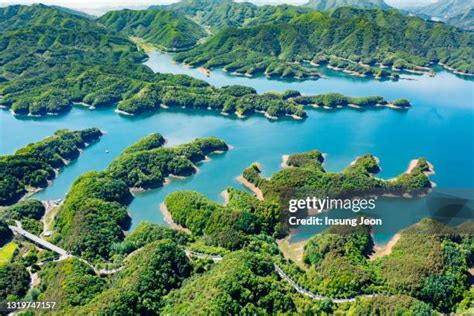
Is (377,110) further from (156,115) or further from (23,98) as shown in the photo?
(23,98)

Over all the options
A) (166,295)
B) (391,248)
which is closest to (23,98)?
(166,295)

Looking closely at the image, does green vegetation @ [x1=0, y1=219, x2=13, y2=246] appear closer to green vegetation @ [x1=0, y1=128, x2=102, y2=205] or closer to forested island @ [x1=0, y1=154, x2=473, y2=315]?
forested island @ [x1=0, y1=154, x2=473, y2=315]

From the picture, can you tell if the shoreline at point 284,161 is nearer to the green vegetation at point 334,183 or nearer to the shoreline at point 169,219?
the green vegetation at point 334,183

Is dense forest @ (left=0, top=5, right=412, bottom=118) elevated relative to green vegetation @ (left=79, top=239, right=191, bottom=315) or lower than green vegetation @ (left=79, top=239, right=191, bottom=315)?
lower

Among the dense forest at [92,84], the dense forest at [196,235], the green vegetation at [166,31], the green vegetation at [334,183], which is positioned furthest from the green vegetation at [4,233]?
the green vegetation at [166,31]

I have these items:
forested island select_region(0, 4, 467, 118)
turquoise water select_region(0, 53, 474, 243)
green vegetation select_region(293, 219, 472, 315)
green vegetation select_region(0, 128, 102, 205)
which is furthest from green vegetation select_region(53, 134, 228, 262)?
forested island select_region(0, 4, 467, 118)

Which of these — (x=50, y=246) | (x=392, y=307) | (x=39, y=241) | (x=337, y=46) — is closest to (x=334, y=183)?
(x=392, y=307)

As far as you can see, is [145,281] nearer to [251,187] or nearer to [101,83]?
[251,187]
